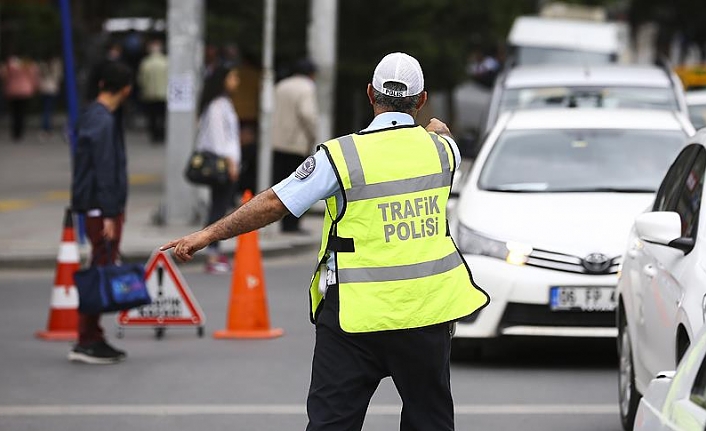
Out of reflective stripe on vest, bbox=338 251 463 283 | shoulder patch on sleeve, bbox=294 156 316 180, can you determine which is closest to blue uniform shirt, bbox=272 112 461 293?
shoulder patch on sleeve, bbox=294 156 316 180

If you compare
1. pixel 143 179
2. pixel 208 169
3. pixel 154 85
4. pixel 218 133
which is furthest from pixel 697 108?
pixel 154 85

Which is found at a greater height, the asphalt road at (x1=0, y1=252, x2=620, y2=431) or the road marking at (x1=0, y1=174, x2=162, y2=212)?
the asphalt road at (x1=0, y1=252, x2=620, y2=431)

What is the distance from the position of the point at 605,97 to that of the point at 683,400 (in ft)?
34.8

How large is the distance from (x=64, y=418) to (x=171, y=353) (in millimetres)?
2322

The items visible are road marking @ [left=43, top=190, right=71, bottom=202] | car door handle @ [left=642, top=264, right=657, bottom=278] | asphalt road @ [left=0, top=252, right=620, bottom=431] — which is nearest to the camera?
car door handle @ [left=642, top=264, right=657, bottom=278]

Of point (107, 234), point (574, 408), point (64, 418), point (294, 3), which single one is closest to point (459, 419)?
point (574, 408)

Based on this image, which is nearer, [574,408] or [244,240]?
[574,408]

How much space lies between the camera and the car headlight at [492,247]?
9883 mm

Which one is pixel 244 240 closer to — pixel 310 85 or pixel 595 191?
pixel 595 191

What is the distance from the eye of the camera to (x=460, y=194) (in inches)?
433

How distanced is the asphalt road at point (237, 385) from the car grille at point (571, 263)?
0.63 m

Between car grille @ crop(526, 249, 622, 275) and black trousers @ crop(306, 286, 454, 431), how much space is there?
162 inches

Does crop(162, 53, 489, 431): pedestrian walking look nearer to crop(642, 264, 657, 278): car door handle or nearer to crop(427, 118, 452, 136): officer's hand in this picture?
crop(427, 118, 452, 136): officer's hand

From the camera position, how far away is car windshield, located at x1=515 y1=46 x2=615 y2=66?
2717cm
